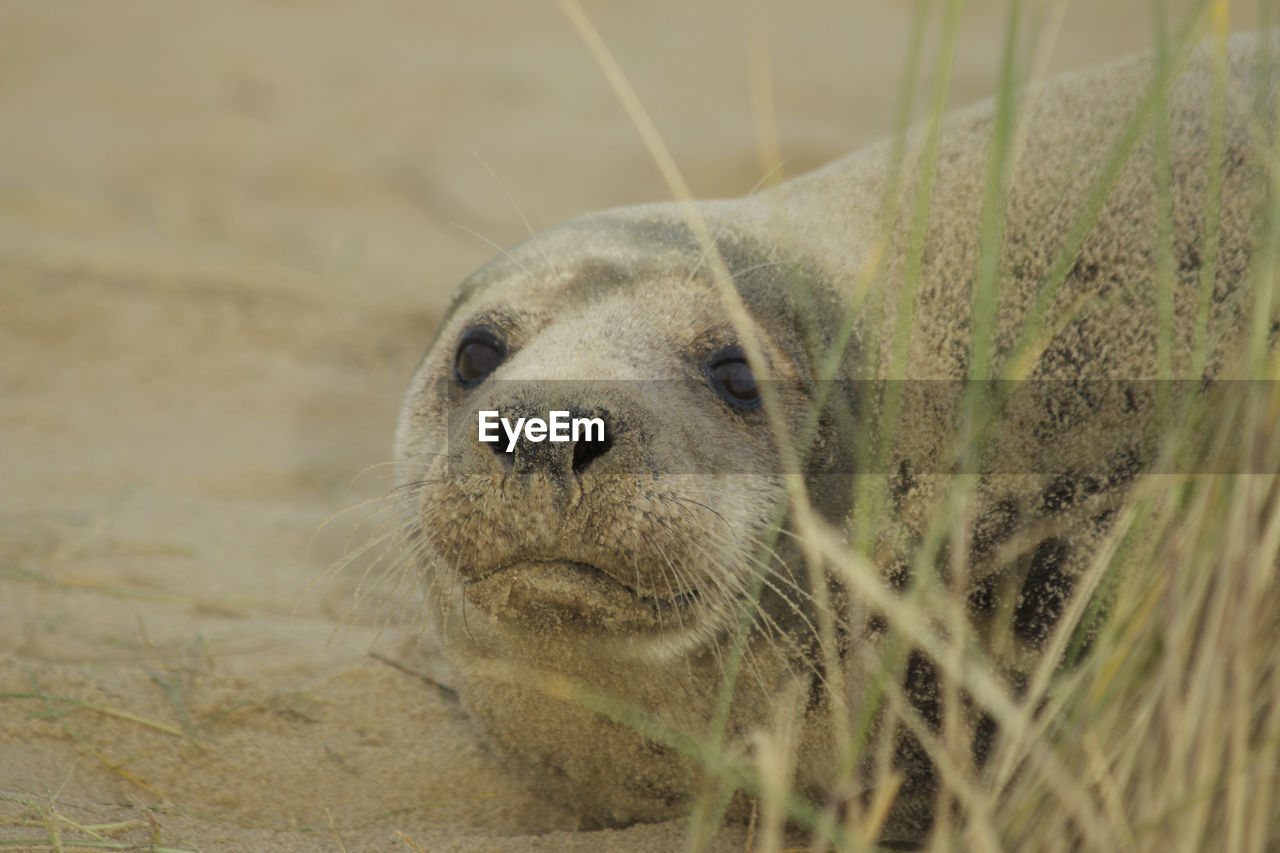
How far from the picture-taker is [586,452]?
2037mm

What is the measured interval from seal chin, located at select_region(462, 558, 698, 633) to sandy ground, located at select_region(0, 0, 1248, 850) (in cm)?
45

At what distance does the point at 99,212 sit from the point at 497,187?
79.1 inches

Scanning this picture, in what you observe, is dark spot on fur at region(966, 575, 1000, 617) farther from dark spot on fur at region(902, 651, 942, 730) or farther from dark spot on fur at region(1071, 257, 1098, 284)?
dark spot on fur at region(1071, 257, 1098, 284)

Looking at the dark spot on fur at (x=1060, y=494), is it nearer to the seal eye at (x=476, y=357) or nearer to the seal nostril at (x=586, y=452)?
the seal nostril at (x=586, y=452)

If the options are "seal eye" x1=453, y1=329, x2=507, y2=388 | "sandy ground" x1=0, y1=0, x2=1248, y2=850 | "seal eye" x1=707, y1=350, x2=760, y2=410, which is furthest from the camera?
"seal eye" x1=453, y1=329, x2=507, y2=388

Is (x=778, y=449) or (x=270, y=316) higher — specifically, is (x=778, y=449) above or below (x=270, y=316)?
below

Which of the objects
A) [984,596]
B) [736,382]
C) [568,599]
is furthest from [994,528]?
[568,599]

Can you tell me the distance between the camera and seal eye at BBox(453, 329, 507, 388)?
108 inches

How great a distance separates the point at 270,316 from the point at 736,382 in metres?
3.27

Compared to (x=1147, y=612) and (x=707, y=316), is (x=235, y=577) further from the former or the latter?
(x=1147, y=612)

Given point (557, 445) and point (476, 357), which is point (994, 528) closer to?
point (557, 445)

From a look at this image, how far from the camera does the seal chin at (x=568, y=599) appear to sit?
211cm

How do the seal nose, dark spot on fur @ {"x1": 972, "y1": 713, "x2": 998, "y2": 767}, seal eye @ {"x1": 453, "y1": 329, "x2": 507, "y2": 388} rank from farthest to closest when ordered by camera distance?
seal eye @ {"x1": 453, "y1": 329, "x2": 507, "y2": 388}
dark spot on fur @ {"x1": 972, "y1": 713, "x2": 998, "y2": 767}
the seal nose

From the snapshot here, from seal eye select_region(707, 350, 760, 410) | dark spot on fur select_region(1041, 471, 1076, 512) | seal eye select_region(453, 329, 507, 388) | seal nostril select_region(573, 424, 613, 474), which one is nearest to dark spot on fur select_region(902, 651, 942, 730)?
dark spot on fur select_region(1041, 471, 1076, 512)
